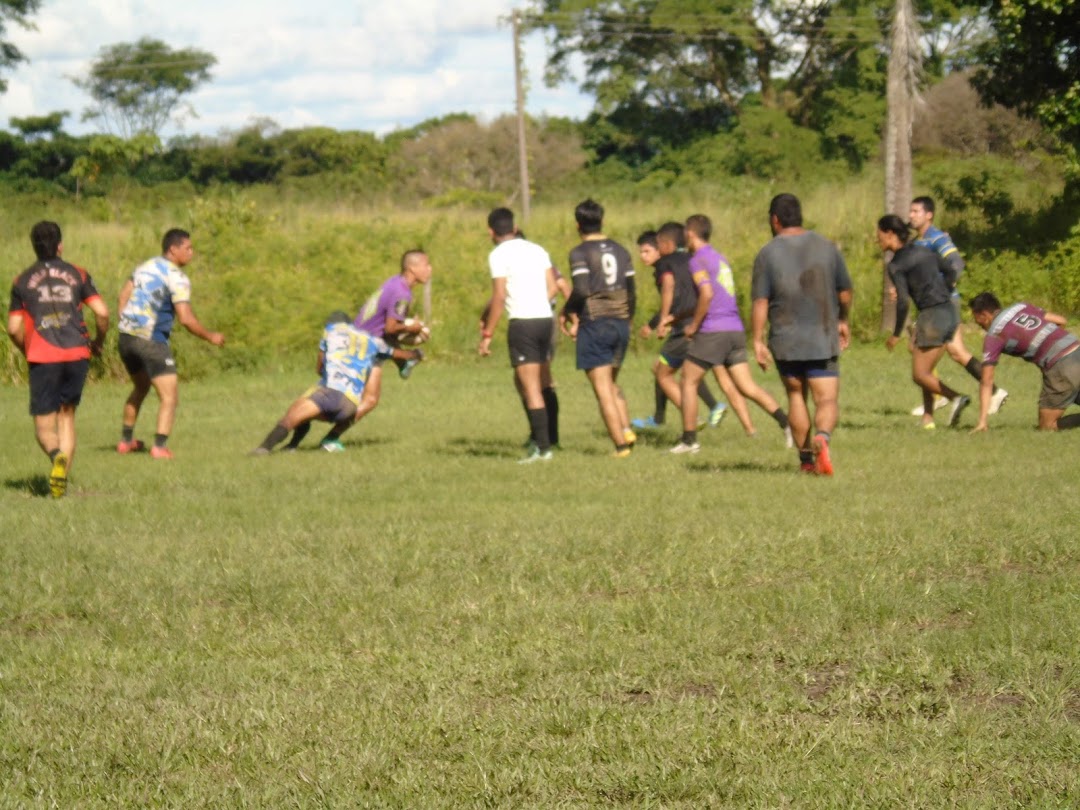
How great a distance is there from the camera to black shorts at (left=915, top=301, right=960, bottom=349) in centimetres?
1384

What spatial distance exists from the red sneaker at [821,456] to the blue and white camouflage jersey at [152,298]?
5725mm

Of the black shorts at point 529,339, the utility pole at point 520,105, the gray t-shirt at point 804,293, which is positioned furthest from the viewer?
the utility pole at point 520,105

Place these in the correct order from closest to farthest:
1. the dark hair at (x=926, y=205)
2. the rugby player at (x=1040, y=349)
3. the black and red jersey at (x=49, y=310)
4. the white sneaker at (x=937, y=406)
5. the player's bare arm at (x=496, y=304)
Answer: the black and red jersey at (x=49, y=310) → the player's bare arm at (x=496, y=304) → the rugby player at (x=1040, y=349) → the dark hair at (x=926, y=205) → the white sneaker at (x=937, y=406)

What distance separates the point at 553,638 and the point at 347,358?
756 cm

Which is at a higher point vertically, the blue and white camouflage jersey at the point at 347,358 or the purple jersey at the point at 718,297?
the purple jersey at the point at 718,297

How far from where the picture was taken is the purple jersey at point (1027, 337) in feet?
43.5

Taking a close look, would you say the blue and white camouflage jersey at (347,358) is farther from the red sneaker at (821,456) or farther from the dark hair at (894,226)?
the dark hair at (894,226)

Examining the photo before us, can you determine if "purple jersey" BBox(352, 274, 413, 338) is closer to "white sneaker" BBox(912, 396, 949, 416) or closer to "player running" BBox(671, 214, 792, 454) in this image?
"player running" BBox(671, 214, 792, 454)

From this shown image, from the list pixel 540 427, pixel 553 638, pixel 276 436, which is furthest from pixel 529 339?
pixel 553 638

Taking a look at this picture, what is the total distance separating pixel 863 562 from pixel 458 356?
17.9 m

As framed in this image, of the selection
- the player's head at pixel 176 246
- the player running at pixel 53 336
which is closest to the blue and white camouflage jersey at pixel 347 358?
the player's head at pixel 176 246

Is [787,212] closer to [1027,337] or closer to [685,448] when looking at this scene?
[685,448]

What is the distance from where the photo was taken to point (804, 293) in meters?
10.4

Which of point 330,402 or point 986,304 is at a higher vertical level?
point 986,304
